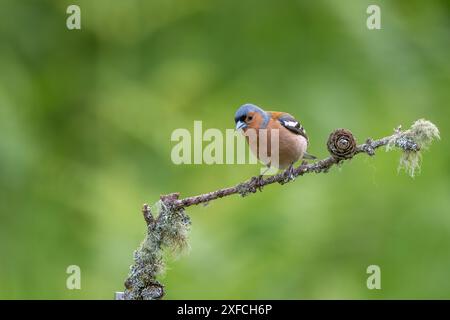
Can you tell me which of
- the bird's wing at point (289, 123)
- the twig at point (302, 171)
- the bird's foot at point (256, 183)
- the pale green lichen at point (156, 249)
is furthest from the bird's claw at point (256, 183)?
the bird's wing at point (289, 123)

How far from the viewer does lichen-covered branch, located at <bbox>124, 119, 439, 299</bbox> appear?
10.9 feet

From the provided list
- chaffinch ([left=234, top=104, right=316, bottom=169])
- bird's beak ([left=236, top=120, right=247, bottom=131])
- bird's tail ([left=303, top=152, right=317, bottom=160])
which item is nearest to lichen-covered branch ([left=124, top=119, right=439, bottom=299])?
chaffinch ([left=234, top=104, right=316, bottom=169])

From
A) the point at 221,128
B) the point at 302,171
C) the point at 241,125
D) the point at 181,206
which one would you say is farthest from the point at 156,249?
the point at 221,128

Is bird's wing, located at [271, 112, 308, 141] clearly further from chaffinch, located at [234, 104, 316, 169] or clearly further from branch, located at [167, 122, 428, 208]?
branch, located at [167, 122, 428, 208]

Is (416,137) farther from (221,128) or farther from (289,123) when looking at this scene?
(221,128)

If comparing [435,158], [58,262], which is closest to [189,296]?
[58,262]

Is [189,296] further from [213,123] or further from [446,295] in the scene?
[446,295]

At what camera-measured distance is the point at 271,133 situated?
5348mm

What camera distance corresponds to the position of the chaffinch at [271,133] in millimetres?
5215

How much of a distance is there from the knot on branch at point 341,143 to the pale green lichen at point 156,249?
0.83 metres

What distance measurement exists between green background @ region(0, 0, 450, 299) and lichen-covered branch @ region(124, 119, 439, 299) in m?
2.37

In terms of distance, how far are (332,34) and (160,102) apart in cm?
204

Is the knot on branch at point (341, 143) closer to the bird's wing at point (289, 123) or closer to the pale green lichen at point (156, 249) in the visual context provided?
the pale green lichen at point (156, 249)

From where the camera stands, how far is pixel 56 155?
730cm
